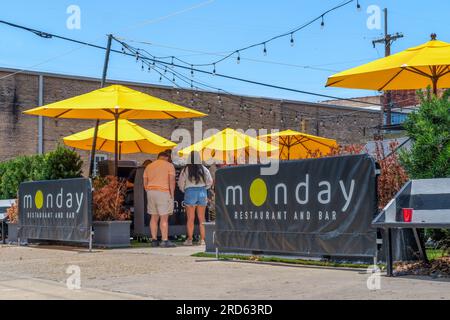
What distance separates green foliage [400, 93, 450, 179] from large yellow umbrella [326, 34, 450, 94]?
200 centimetres

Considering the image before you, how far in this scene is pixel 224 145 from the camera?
18.1 meters

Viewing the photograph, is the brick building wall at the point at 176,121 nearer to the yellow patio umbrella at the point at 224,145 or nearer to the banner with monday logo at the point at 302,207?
the yellow patio umbrella at the point at 224,145

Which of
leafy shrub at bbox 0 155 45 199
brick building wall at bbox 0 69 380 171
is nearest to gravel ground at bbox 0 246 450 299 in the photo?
leafy shrub at bbox 0 155 45 199

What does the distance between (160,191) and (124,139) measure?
5809 millimetres

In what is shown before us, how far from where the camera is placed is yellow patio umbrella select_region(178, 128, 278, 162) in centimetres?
1788

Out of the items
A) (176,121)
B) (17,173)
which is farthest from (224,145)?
(176,121)

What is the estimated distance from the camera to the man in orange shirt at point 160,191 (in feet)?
45.8

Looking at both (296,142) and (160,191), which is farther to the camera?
(296,142)

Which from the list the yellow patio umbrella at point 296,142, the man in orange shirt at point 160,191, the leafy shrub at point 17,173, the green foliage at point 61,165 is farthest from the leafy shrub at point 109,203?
the yellow patio umbrella at point 296,142

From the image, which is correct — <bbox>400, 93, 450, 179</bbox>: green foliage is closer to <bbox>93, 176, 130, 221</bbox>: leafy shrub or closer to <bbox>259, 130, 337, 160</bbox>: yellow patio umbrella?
<bbox>93, 176, 130, 221</bbox>: leafy shrub

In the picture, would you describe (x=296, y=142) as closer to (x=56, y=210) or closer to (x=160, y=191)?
(x=160, y=191)
